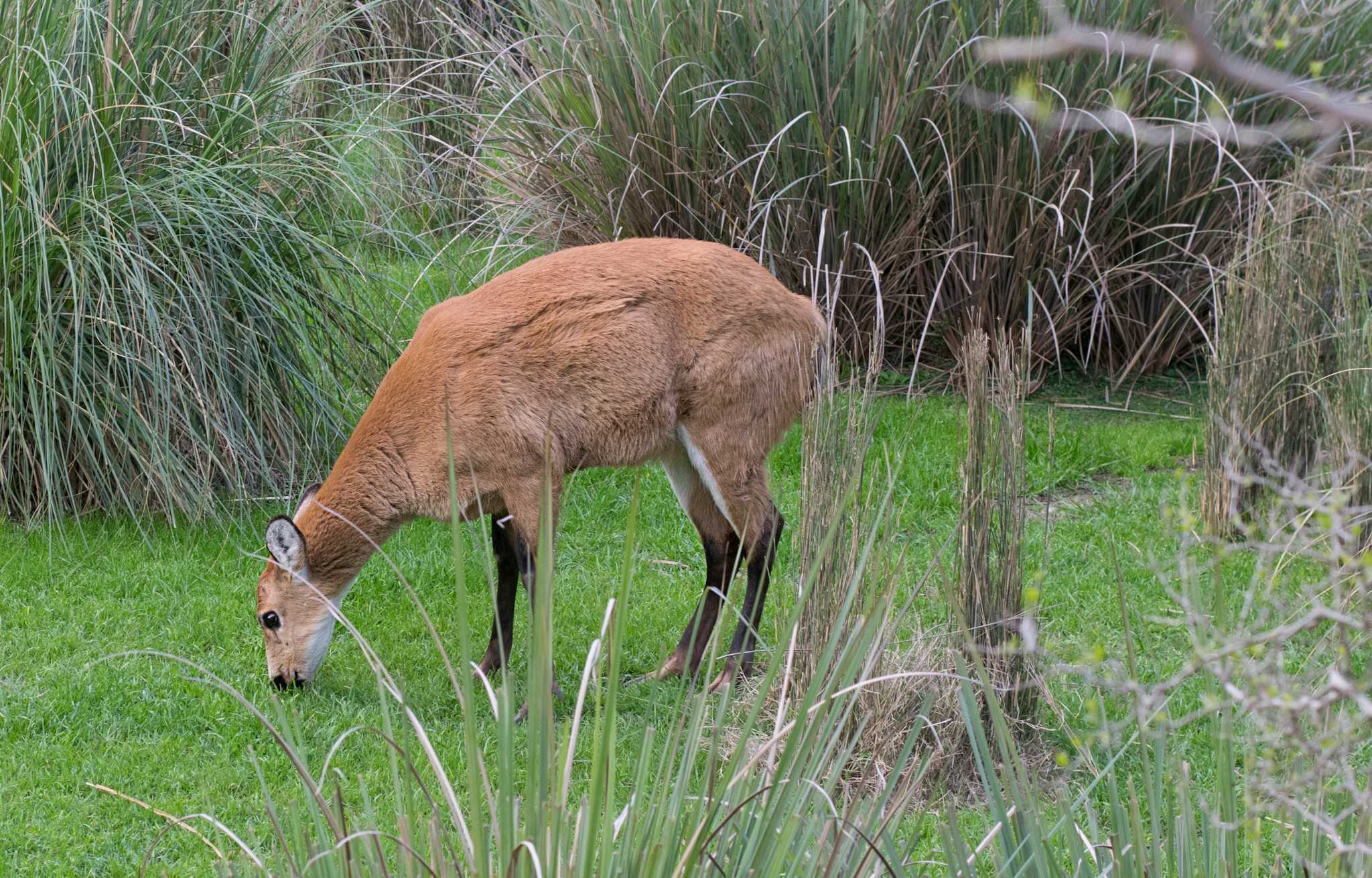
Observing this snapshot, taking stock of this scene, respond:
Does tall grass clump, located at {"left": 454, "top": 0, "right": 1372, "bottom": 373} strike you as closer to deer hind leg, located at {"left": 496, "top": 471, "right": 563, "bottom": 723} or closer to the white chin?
deer hind leg, located at {"left": 496, "top": 471, "right": 563, "bottom": 723}

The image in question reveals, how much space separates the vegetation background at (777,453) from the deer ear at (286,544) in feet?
1.11

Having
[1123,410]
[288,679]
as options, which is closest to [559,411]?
[288,679]

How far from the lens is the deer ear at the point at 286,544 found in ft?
17.6

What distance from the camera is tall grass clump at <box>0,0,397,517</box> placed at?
675cm

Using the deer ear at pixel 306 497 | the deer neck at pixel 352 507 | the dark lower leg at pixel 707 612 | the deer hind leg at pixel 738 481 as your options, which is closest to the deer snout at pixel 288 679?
the deer neck at pixel 352 507

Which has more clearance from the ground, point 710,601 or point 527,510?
point 527,510

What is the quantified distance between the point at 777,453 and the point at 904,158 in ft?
6.20

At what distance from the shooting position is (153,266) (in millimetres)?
6699

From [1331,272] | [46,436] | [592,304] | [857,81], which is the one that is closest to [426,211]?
[857,81]

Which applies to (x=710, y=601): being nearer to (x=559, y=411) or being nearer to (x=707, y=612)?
(x=707, y=612)

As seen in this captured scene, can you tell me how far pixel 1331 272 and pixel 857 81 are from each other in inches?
112

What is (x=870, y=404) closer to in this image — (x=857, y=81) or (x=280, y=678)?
(x=280, y=678)

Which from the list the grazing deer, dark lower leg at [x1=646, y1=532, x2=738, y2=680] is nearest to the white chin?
the grazing deer

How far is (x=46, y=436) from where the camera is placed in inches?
257
